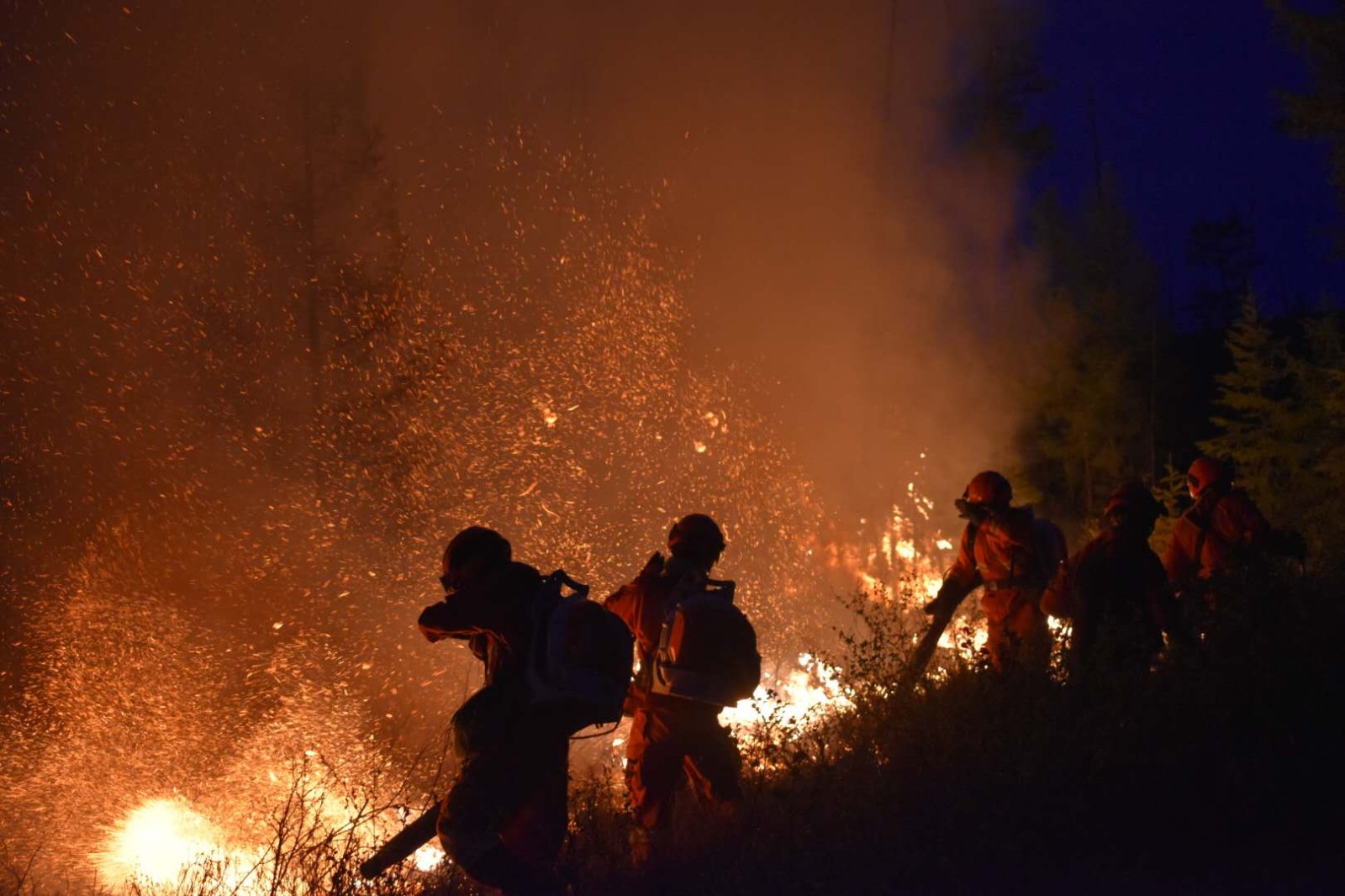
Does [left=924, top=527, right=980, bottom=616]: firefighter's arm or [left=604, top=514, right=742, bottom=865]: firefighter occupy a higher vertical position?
[left=924, top=527, right=980, bottom=616]: firefighter's arm

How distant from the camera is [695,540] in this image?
4.75 meters

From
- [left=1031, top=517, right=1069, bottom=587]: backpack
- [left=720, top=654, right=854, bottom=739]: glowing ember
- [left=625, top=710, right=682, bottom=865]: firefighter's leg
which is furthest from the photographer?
[left=720, top=654, right=854, bottom=739]: glowing ember

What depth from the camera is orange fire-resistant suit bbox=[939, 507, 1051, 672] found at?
625cm

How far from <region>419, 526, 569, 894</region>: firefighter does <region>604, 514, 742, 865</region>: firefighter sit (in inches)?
35.1

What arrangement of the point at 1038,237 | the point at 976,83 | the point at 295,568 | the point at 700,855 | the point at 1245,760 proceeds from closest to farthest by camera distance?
the point at 700,855, the point at 1245,760, the point at 295,568, the point at 976,83, the point at 1038,237

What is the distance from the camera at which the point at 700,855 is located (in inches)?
164

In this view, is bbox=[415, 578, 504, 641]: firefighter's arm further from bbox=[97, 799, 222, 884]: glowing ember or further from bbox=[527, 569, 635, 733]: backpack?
bbox=[97, 799, 222, 884]: glowing ember

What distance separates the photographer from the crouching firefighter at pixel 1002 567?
247 inches

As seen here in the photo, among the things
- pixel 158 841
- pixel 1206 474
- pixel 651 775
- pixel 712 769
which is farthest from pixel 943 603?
pixel 158 841

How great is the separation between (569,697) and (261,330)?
10.7 m

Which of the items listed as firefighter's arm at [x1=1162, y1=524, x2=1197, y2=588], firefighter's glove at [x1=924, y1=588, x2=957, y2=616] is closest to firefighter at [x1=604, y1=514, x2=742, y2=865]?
firefighter's glove at [x1=924, y1=588, x2=957, y2=616]

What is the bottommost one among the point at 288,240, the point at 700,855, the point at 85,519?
the point at 700,855

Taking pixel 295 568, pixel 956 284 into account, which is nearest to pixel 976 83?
pixel 956 284

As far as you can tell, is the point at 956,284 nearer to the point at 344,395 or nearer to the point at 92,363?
the point at 344,395
